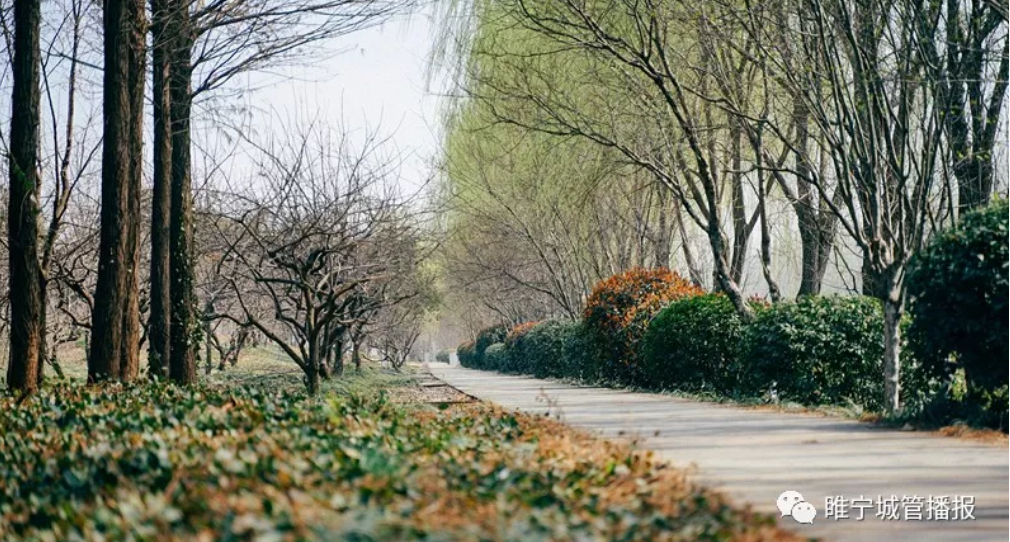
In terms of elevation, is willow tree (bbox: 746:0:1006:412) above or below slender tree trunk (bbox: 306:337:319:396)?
above

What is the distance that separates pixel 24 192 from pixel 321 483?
31.8 feet

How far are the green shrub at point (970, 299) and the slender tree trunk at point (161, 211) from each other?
9.66 m

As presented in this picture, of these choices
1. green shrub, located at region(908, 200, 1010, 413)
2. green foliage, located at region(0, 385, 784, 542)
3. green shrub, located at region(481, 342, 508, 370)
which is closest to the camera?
green foliage, located at region(0, 385, 784, 542)

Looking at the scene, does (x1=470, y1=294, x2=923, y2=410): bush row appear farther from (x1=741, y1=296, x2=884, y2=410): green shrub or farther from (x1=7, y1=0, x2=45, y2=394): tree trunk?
(x1=7, y1=0, x2=45, y2=394): tree trunk

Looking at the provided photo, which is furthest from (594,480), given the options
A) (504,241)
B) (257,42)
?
(504,241)

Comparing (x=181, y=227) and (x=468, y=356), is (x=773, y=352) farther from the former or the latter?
(x=468, y=356)

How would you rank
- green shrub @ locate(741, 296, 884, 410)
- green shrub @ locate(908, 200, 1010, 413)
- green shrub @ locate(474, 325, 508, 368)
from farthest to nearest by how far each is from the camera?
green shrub @ locate(474, 325, 508, 368), green shrub @ locate(741, 296, 884, 410), green shrub @ locate(908, 200, 1010, 413)

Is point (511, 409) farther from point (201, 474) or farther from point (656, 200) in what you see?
point (656, 200)

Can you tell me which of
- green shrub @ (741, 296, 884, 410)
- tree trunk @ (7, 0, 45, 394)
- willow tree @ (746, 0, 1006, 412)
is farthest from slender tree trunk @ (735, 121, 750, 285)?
tree trunk @ (7, 0, 45, 394)

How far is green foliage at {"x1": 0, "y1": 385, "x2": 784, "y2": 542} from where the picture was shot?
4.13m

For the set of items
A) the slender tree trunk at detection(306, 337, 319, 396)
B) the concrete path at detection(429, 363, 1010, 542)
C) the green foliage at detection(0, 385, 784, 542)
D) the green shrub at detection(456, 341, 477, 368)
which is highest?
the green shrub at detection(456, 341, 477, 368)

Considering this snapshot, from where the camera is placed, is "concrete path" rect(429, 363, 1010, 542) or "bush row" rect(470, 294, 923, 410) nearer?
"concrete path" rect(429, 363, 1010, 542)

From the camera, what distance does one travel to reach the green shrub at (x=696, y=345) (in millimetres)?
18141

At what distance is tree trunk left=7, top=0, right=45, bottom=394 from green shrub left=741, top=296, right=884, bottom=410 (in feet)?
28.6
